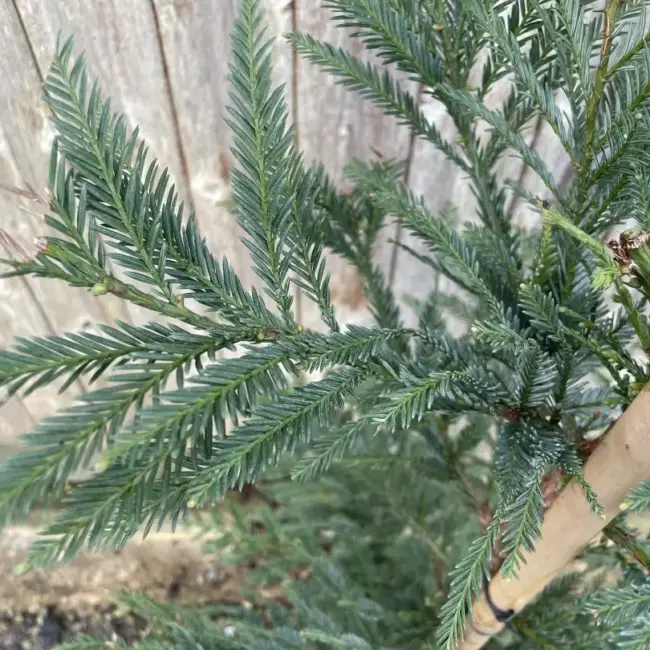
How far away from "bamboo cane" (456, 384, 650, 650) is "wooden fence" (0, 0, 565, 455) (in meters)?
0.42

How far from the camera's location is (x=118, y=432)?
1.09 feet

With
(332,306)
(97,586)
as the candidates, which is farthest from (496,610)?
(97,586)

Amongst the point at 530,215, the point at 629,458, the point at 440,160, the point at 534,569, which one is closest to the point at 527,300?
the point at 629,458

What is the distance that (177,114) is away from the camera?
0.91 m

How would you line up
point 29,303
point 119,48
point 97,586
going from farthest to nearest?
point 97,586 → point 29,303 → point 119,48

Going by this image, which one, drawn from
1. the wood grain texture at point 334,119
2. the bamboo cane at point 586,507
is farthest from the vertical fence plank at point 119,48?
the bamboo cane at point 586,507

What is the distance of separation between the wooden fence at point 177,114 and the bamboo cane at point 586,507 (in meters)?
0.42

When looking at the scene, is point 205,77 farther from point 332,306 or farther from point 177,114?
point 332,306

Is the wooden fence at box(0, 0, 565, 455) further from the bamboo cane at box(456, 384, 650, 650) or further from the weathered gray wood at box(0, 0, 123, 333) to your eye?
the bamboo cane at box(456, 384, 650, 650)

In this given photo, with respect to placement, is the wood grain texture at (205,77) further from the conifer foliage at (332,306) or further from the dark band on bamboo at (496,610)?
the dark band on bamboo at (496,610)

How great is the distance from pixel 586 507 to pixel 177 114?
2.53 ft

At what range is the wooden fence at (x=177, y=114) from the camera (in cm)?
76

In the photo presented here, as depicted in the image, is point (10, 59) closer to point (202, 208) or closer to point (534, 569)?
point (202, 208)

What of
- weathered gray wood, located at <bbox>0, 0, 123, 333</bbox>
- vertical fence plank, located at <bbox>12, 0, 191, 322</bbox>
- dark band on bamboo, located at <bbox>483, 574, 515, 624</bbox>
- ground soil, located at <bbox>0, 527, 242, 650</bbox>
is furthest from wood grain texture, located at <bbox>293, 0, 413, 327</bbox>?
ground soil, located at <bbox>0, 527, 242, 650</bbox>
